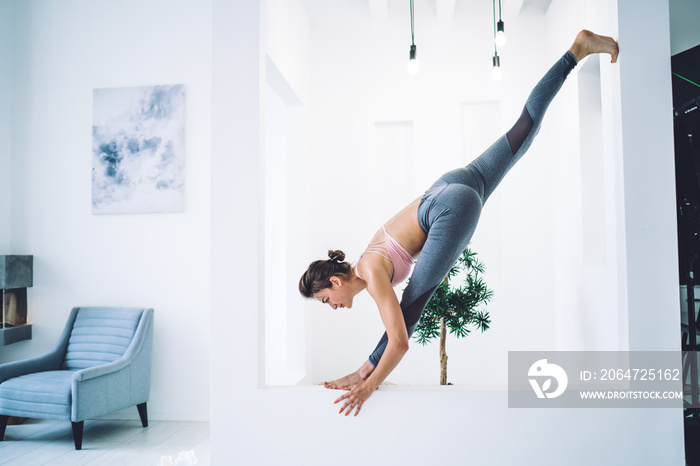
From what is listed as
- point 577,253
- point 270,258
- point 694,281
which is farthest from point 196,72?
point 694,281

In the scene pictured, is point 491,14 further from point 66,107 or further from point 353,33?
point 66,107

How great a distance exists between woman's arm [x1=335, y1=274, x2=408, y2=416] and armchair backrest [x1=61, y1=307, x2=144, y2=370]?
241cm

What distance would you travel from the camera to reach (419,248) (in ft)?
7.86

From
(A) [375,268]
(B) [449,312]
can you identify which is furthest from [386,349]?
(B) [449,312]

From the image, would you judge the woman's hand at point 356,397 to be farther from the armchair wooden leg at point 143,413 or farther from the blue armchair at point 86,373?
the armchair wooden leg at point 143,413

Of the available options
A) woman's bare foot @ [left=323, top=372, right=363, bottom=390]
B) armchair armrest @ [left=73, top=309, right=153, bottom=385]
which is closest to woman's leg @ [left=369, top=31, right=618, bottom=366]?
woman's bare foot @ [left=323, top=372, right=363, bottom=390]

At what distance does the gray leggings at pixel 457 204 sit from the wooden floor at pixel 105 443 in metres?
1.90

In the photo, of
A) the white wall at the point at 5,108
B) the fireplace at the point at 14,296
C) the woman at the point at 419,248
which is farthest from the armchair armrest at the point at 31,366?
the woman at the point at 419,248

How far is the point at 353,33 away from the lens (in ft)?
14.8

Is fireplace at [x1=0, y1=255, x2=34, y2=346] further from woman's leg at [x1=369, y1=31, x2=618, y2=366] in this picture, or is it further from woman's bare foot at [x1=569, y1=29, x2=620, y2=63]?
woman's bare foot at [x1=569, y1=29, x2=620, y2=63]

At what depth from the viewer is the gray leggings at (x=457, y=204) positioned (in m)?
2.18

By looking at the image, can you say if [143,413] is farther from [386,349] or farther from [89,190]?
[386,349]

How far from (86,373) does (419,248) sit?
8.34 ft

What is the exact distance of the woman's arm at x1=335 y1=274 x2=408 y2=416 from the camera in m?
2.04
